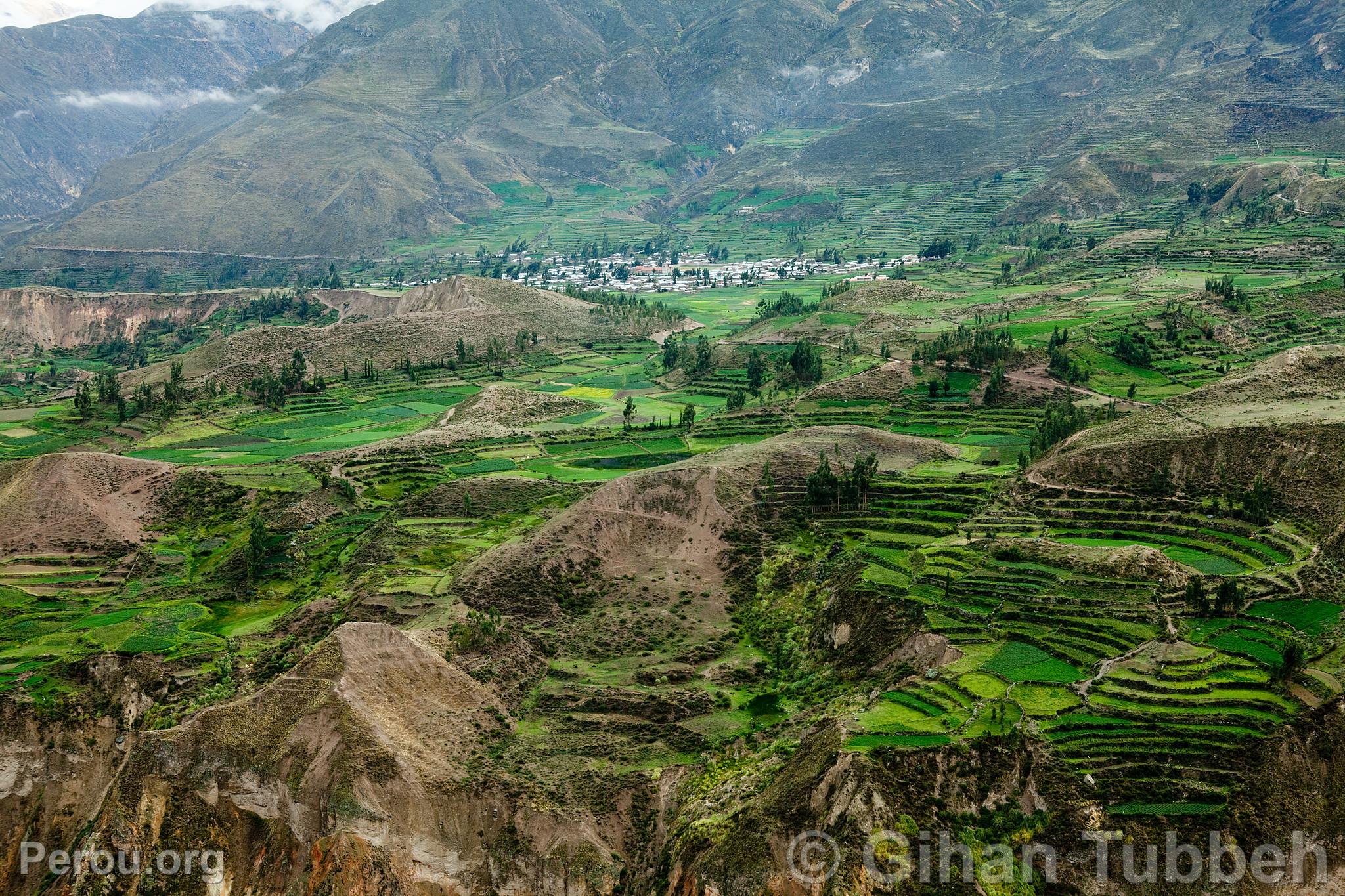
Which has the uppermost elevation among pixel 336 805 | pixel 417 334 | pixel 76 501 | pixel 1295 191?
pixel 1295 191

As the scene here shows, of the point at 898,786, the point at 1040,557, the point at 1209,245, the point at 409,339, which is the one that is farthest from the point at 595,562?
the point at 1209,245

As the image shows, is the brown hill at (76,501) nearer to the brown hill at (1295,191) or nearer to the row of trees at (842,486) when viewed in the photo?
the row of trees at (842,486)

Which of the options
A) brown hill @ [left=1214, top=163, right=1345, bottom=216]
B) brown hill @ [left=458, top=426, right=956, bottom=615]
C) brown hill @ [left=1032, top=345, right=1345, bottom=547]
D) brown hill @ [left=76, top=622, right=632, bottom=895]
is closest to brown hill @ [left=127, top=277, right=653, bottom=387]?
brown hill @ [left=458, top=426, right=956, bottom=615]

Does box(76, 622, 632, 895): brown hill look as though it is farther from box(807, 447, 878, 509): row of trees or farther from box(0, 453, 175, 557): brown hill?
box(807, 447, 878, 509): row of trees

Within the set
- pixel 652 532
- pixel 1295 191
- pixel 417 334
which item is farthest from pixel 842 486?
pixel 1295 191

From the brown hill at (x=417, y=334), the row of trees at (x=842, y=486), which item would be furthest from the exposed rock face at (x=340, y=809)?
the brown hill at (x=417, y=334)

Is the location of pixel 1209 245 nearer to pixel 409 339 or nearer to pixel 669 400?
pixel 669 400

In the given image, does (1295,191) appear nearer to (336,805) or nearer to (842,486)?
(842,486)

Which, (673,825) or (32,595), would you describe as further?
(32,595)
